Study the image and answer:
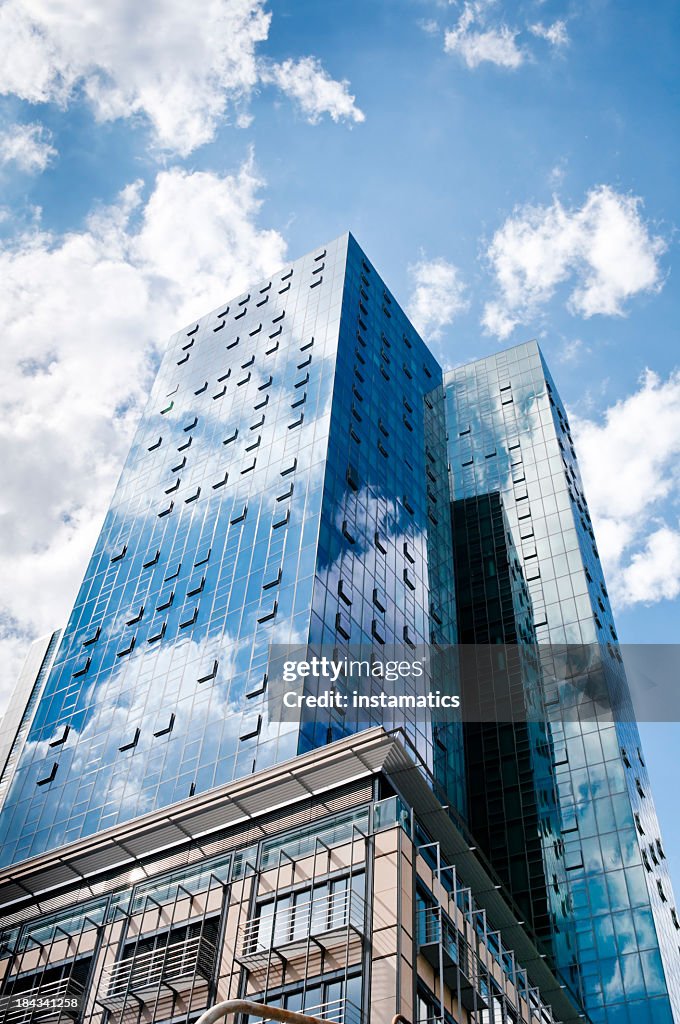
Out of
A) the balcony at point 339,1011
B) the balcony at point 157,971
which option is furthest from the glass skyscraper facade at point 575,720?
the balcony at point 339,1011

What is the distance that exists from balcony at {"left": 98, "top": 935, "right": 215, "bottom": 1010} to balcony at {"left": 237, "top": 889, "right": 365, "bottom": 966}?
1.51 meters

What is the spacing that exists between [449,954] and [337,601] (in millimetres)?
21202

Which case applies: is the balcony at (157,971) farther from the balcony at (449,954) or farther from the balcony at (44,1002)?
the balcony at (449,954)

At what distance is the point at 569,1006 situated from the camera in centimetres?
4762

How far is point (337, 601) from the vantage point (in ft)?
169

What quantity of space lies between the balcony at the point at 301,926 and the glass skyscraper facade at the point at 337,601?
622 cm

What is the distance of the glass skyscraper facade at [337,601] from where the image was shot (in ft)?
165

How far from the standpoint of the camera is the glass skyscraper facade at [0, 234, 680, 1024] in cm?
5028

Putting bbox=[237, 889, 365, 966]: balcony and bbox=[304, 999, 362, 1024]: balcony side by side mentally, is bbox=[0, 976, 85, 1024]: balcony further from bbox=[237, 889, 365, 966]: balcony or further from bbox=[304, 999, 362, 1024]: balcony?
bbox=[304, 999, 362, 1024]: balcony

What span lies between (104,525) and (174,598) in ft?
50.5

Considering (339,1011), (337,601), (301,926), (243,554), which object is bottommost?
(339,1011)

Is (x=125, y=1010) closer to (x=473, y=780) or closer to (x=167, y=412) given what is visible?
(x=473, y=780)

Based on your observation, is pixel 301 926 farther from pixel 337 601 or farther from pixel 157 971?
pixel 337 601

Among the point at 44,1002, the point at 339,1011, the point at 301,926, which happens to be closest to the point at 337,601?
the point at 301,926
